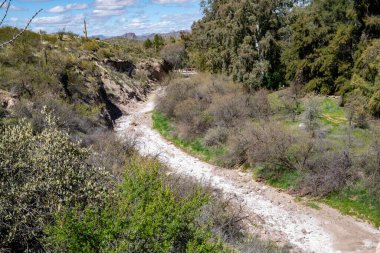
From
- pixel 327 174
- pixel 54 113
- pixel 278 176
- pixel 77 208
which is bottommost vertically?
pixel 278 176

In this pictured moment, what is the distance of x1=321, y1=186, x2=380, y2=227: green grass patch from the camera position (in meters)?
15.5

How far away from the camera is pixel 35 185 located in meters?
7.47

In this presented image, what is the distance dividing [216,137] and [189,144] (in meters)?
2.26

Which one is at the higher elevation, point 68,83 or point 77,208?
point 68,83

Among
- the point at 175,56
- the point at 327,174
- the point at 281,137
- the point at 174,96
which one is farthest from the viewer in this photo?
the point at 175,56

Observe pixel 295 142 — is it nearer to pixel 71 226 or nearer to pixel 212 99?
pixel 212 99

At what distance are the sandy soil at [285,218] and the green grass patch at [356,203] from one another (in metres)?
0.33

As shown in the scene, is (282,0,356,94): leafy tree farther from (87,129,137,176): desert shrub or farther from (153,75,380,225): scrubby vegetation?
(87,129,137,176): desert shrub

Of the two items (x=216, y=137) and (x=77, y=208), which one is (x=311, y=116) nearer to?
(x=216, y=137)

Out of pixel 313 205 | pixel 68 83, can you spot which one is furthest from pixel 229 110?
pixel 68 83

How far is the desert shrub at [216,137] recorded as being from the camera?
937 inches

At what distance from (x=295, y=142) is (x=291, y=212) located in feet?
14.4

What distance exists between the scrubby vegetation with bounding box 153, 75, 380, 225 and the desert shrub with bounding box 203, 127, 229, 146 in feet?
0.21

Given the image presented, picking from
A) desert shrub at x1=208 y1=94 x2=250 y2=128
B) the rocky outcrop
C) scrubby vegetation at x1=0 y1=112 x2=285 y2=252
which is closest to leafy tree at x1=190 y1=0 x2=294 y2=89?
desert shrub at x1=208 y1=94 x2=250 y2=128
